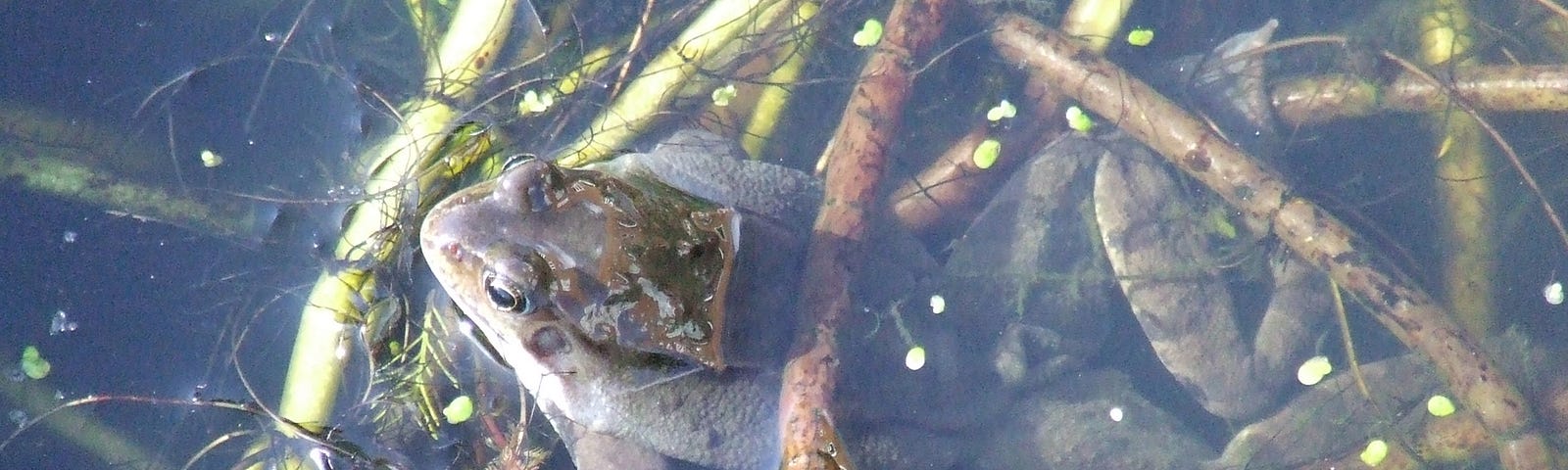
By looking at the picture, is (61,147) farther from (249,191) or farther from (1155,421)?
(1155,421)

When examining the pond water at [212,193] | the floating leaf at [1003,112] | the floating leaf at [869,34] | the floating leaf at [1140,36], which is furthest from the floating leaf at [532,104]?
the floating leaf at [1140,36]

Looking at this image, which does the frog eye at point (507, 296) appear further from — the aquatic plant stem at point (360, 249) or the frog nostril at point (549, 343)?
A: the aquatic plant stem at point (360, 249)

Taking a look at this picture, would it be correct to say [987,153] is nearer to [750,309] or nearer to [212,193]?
[750,309]

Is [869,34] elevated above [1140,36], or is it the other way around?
[869,34]

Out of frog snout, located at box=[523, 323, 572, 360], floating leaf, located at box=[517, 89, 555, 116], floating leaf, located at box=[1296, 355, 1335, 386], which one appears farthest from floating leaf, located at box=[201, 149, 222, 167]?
floating leaf, located at box=[1296, 355, 1335, 386]

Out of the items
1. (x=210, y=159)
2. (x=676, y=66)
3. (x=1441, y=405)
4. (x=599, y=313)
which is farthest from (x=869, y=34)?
(x=1441, y=405)

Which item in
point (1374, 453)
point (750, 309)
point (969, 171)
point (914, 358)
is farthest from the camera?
point (969, 171)

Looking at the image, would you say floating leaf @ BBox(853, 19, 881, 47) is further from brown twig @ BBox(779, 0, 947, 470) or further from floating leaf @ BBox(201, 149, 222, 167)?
floating leaf @ BBox(201, 149, 222, 167)
